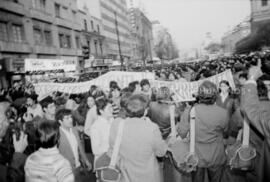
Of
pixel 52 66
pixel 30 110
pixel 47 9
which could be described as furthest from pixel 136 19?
pixel 30 110

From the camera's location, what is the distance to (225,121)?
10.6 feet

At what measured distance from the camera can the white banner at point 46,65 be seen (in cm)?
1742

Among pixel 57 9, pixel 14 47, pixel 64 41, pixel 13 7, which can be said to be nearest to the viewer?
pixel 14 47

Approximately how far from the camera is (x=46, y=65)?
17.9 meters

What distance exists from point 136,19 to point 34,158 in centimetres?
10138

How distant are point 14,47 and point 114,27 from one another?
4394cm

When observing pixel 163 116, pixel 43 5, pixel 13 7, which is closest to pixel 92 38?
pixel 43 5

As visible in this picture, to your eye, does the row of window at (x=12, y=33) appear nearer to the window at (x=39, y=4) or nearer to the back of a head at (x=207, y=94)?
the window at (x=39, y=4)

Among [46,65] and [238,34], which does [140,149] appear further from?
[238,34]

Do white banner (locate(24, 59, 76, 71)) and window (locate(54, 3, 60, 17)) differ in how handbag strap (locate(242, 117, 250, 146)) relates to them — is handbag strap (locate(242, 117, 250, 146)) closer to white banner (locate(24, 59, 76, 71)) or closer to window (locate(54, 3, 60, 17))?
white banner (locate(24, 59, 76, 71))

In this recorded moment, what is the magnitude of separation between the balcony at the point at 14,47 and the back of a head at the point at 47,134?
22.9m

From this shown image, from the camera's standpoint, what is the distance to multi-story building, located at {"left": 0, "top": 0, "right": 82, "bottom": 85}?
24.2 m

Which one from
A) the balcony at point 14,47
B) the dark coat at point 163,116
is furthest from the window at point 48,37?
the dark coat at point 163,116

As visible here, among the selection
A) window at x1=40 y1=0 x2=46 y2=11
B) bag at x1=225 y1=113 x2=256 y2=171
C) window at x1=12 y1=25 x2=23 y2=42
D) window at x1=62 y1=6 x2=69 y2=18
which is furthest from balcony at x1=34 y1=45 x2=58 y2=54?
bag at x1=225 y1=113 x2=256 y2=171
